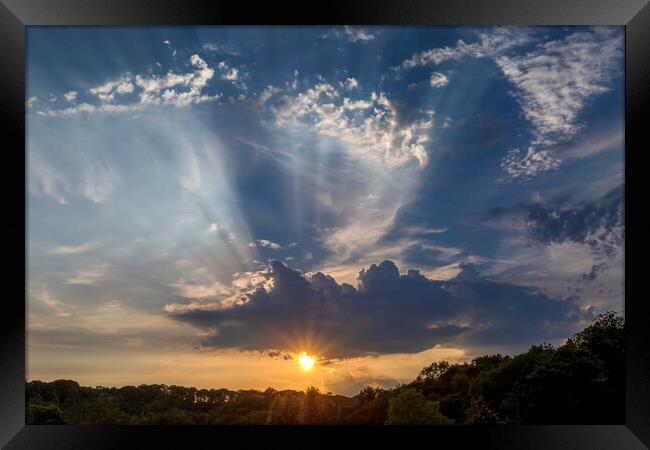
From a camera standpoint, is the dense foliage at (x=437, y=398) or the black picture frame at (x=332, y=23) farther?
the dense foliage at (x=437, y=398)

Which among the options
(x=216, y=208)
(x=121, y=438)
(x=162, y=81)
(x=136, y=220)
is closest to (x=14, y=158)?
(x=121, y=438)

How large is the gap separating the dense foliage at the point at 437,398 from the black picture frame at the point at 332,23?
4.89 metres

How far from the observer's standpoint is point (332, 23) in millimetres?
3191

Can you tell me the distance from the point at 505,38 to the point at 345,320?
475 centimetres

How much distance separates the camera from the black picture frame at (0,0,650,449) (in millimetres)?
3047

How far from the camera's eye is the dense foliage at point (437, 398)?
7.50m

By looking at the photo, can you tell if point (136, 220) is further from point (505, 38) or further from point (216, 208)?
point (505, 38)

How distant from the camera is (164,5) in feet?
10.0

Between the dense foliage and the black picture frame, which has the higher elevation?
the black picture frame

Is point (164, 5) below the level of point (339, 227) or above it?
above

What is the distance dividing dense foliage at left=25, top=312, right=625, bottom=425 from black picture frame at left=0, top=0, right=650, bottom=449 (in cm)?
489

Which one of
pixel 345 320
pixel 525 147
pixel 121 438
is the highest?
pixel 525 147

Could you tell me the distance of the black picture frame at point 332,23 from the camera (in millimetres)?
3047

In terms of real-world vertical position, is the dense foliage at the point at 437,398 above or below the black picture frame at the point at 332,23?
below
